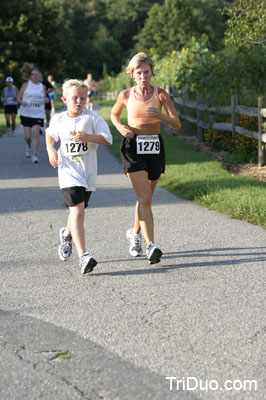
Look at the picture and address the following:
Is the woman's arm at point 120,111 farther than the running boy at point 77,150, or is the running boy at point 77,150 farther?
the woman's arm at point 120,111

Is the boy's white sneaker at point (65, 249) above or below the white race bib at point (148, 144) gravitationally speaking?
below

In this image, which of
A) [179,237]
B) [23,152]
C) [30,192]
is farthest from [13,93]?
[179,237]

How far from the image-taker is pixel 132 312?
17.0ft

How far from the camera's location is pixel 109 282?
6.07m

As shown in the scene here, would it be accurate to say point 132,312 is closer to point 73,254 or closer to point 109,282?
point 109,282

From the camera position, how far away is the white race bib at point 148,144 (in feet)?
22.0

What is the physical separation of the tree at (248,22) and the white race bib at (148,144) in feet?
26.3

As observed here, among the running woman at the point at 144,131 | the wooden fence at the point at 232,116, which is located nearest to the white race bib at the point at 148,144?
the running woman at the point at 144,131

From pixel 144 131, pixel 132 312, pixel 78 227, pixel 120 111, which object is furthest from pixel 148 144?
pixel 132 312

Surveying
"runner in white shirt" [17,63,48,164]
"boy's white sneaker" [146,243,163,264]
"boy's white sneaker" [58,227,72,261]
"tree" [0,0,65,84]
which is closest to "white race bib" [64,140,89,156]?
"boy's white sneaker" [58,227,72,261]

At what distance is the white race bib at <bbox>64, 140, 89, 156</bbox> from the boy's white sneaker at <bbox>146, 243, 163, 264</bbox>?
3.28ft

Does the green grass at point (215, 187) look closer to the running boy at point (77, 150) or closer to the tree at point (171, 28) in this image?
the running boy at point (77, 150)

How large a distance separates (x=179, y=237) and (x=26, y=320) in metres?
3.15

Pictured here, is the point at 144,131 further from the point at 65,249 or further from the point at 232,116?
the point at 232,116
